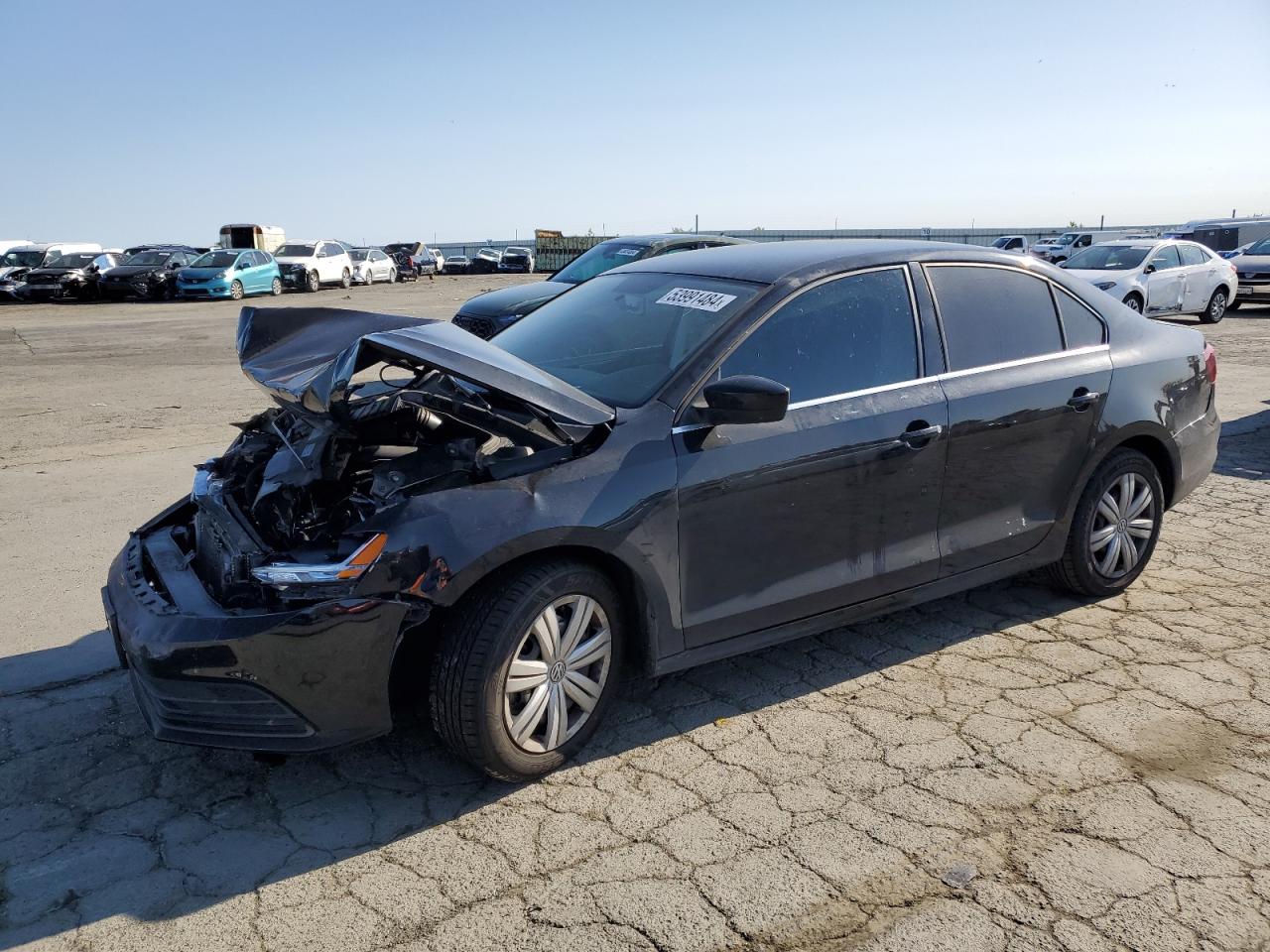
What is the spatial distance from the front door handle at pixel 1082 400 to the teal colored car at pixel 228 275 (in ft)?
93.6

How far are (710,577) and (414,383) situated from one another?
4.10 feet

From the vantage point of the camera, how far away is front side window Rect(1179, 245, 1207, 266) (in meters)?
19.0

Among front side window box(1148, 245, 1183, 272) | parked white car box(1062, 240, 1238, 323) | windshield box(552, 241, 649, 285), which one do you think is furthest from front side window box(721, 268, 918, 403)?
front side window box(1148, 245, 1183, 272)

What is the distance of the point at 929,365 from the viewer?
4316mm

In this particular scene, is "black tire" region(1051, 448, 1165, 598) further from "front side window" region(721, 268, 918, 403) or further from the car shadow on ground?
"front side window" region(721, 268, 918, 403)

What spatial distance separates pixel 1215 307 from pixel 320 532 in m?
20.7

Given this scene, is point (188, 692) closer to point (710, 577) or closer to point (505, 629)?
point (505, 629)

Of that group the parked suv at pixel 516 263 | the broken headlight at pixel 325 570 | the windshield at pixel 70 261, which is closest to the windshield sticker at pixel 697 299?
the broken headlight at pixel 325 570

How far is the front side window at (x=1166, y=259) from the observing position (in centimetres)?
1845

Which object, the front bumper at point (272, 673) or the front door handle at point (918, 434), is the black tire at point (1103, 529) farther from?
the front bumper at point (272, 673)

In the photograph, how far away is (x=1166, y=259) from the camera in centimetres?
1861

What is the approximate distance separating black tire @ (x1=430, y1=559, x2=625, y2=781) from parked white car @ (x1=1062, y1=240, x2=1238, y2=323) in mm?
16888

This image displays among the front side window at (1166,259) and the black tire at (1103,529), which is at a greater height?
the front side window at (1166,259)

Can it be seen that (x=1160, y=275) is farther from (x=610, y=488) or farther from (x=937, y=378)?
(x=610, y=488)
